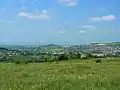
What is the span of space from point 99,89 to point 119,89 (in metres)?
0.91

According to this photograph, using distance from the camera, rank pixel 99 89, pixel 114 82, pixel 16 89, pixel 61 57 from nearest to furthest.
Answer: pixel 99 89 → pixel 16 89 → pixel 114 82 → pixel 61 57

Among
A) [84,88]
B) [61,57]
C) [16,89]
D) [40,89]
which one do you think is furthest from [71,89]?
[61,57]

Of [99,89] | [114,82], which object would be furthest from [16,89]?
[114,82]

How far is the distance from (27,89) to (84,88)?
2785 mm

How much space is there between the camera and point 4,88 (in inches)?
653

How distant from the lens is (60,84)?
673 inches

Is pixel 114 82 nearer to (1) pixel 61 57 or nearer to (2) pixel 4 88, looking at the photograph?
(2) pixel 4 88

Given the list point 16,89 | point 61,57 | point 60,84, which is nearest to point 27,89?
point 16,89

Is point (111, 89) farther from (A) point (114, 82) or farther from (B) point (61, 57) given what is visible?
(B) point (61, 57)

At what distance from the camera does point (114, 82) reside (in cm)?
1797

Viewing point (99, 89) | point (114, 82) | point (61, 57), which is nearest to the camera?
point (99, 89)

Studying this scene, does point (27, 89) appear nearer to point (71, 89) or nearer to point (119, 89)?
point (71, 89)

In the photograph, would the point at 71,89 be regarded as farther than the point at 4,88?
No

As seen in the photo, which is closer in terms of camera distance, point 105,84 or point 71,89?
point 71,89
